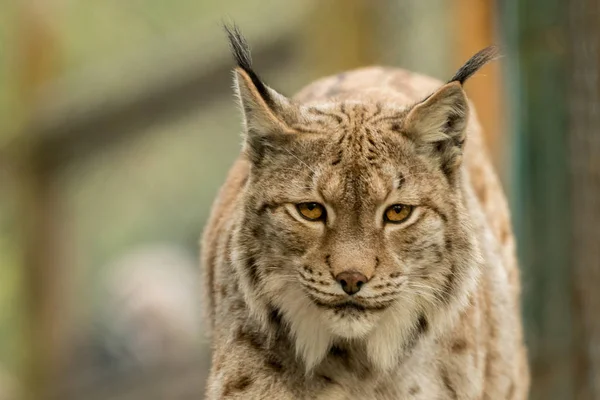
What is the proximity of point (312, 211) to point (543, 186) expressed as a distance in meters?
2.39

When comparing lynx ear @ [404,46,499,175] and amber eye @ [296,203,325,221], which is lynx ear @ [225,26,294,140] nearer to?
amber eye @ [296,203,325,221]

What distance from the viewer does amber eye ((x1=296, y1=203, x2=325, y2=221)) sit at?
3.73 meters

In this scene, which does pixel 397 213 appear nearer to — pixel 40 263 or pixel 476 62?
pixel 476 62

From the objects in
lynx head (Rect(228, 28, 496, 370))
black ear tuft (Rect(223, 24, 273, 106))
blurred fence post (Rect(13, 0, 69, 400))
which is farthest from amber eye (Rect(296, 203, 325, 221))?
blurred fence post (Rect(13, 0, 69, 400))

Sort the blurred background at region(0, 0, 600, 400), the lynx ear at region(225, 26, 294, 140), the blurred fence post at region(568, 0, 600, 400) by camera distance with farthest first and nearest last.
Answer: the blurred background at region(0, 0, 600, 400) → the blurred fence post at region(568, 0, 600, 400) → the lynx ear at region(225, 26, 294, 140)

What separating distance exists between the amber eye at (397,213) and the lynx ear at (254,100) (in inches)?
17.5

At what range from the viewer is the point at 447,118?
12.7 feet

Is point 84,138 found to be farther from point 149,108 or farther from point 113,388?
point 113,388

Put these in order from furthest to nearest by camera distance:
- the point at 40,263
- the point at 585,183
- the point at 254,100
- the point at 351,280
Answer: the point at 40,263, the point at 585,183, the point at 254,100, the point at 351,280

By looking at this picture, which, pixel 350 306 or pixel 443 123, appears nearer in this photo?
pixel 350 306

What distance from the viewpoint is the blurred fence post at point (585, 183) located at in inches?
222

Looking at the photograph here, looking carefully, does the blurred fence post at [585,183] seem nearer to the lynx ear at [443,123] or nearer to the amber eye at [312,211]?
the lynx ear at [443,123]

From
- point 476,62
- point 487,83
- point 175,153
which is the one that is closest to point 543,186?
point 487,83

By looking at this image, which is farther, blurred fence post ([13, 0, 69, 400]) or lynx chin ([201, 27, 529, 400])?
blurred fence post ([13, 0, 69, 400])
